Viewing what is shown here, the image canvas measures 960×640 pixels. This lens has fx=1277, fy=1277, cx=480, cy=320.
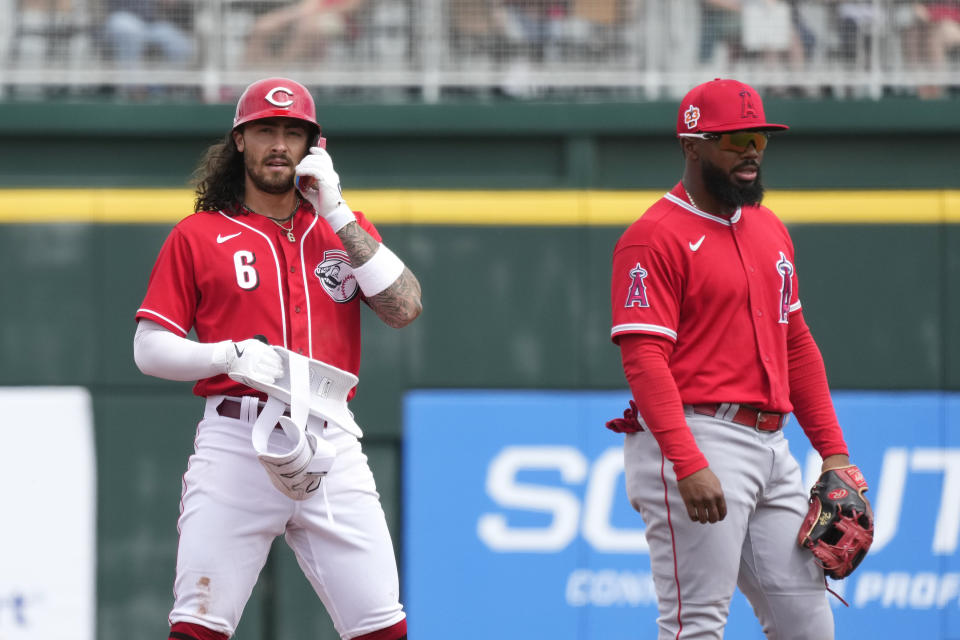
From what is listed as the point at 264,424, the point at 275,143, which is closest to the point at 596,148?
the point at 275,143

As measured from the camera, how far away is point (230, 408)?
383 cm

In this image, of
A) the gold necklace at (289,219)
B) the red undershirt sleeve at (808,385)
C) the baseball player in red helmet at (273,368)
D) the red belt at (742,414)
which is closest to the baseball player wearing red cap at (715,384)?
the red belt at (742,414)

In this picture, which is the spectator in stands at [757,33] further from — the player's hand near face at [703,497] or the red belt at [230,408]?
the red belt at [230,408]

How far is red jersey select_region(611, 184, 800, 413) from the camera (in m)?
3.79

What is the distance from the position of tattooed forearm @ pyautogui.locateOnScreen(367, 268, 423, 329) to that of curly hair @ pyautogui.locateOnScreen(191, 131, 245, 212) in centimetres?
57

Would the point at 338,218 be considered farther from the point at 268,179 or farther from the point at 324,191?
the point at 268,179

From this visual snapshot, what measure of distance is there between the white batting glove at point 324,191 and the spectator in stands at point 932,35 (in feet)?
13.1

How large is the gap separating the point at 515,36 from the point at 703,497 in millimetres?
3711

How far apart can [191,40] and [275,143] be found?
10.1 feet

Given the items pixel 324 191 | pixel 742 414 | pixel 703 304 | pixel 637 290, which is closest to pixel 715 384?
pixel 742 414

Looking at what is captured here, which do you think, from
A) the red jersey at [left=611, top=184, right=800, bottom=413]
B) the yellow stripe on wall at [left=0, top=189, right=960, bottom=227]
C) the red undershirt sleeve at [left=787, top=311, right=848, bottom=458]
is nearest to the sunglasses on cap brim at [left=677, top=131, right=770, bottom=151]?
the red jersey at [left=611, top=184, right=800, bottom=413]

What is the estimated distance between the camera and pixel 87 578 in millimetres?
6211

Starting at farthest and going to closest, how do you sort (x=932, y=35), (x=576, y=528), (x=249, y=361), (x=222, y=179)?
(x=932, y=35)
(x=576, y=528)
(x=222, y=179)
(x=249, y=361)

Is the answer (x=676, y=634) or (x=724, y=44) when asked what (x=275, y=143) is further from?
(x=724, y=44)
